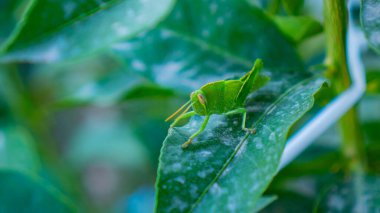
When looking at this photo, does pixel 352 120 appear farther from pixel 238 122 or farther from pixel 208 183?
pixel 208 183

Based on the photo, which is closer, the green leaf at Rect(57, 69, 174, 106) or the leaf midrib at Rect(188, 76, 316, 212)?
the leaf midrib at Rect(188, 76, 316, 212)

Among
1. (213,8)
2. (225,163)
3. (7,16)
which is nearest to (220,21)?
(213,8)

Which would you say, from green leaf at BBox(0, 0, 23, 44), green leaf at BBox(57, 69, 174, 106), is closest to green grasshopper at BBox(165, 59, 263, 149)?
green leaf at BBox(57, 69, 174, 106)

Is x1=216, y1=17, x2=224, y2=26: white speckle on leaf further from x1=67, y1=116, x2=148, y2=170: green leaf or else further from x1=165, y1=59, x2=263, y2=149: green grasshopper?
x1=67, y1=116, x2=148, y2=170: green leaf

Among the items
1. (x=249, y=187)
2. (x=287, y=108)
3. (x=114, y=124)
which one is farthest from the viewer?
(x=114, y=124)

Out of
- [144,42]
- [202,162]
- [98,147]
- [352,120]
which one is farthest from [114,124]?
[202,162]

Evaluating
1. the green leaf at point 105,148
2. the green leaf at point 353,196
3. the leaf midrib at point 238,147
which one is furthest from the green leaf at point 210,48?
the green leaf at point 105,148

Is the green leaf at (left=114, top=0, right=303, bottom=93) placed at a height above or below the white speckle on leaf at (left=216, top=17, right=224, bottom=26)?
below
